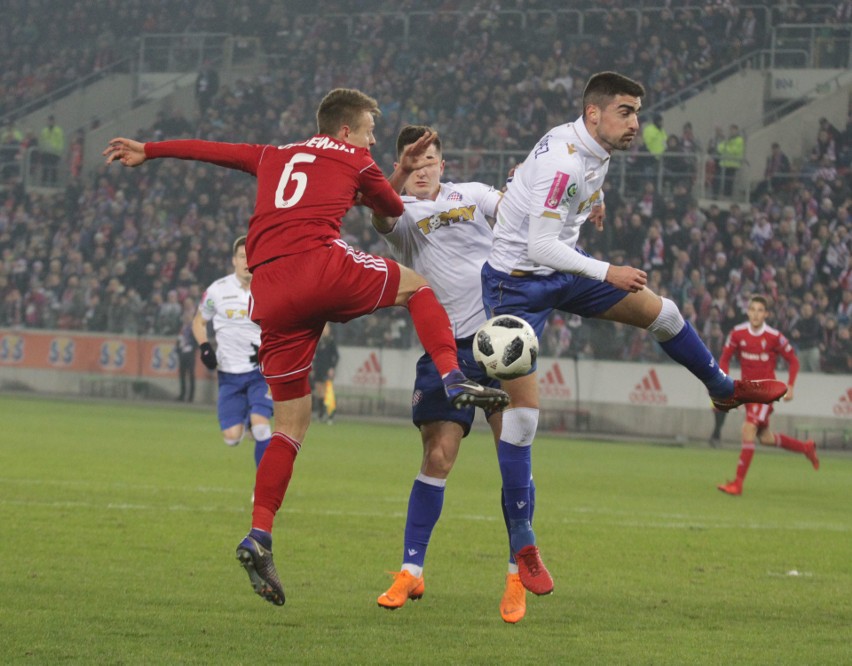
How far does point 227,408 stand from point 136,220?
77.4 ft

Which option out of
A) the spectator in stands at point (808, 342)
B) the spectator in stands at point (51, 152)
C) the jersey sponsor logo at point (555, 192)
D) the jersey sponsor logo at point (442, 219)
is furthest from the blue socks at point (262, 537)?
the spectator in stands at point (51, 152)

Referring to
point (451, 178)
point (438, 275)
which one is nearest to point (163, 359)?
point (451, 178)

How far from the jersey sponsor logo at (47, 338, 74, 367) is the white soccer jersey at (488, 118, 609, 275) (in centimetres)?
2676

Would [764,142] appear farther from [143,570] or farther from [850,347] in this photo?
[143,570]

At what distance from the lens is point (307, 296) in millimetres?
→ 6656

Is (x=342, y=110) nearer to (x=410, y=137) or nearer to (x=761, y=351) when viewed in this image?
(x=410, y=137)

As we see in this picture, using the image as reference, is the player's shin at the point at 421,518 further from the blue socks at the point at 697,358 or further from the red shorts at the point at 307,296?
the blue socks at the point at 697,358

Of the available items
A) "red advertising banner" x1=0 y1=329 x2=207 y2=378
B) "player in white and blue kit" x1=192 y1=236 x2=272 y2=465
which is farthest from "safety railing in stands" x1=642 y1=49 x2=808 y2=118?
"player in white and blue kit" x1=192 y1=236 x2=272 y2=465

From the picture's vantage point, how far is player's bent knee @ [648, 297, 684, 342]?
759 cm

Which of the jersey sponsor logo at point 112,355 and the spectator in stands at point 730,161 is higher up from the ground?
the spectator in stands at point 730,161

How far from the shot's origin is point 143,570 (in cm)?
840

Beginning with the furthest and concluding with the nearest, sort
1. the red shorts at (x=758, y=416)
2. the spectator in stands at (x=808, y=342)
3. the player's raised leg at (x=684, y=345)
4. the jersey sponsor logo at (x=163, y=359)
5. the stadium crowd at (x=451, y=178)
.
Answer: the jersey sponsor logo at (x=163, y=359), the stadium crowd at (x=451, y=178), the spectator in stands at (x=808, y=342), the red shorts at (x=758, y=416), the player's raised leg at (x=684, y=345)

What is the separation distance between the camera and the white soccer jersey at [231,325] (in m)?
13.8

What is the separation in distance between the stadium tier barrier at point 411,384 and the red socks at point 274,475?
19.8 meters
